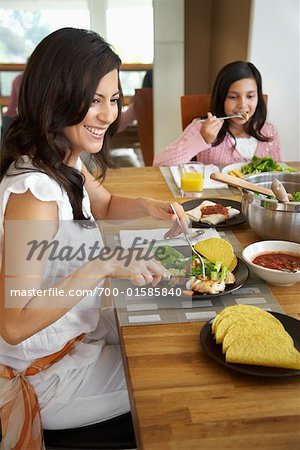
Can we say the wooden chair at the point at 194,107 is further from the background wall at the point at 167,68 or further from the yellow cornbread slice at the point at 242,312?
the yellow cornbread slice at the point at 242,312

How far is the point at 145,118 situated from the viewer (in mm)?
4242

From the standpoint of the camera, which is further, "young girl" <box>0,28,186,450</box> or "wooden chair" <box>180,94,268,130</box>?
"wooden chair" <box>180,94,268,130</box>

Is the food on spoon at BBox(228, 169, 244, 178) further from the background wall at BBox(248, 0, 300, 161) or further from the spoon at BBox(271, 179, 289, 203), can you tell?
the background wall at BBox(248, 0, 300, 161)

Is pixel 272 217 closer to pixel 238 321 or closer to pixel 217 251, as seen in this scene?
pixel 217 251

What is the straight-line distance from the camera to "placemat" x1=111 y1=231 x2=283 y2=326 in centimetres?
119

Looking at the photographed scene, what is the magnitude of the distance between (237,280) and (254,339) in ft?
0.96

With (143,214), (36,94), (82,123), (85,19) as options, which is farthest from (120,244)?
(85,19)

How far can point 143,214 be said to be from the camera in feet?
5.74

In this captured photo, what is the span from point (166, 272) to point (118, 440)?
1.25 ft

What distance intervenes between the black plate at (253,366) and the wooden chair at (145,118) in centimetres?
322

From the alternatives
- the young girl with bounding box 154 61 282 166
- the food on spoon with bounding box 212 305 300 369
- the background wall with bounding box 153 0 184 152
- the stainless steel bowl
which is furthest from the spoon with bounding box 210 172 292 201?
the background wall with bounding box 153 0 184 152

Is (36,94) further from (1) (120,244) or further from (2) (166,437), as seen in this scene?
(2) (166,437)

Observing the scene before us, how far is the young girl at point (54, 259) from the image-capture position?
1153 millimetres

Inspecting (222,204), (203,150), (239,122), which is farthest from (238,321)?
(239,122)
